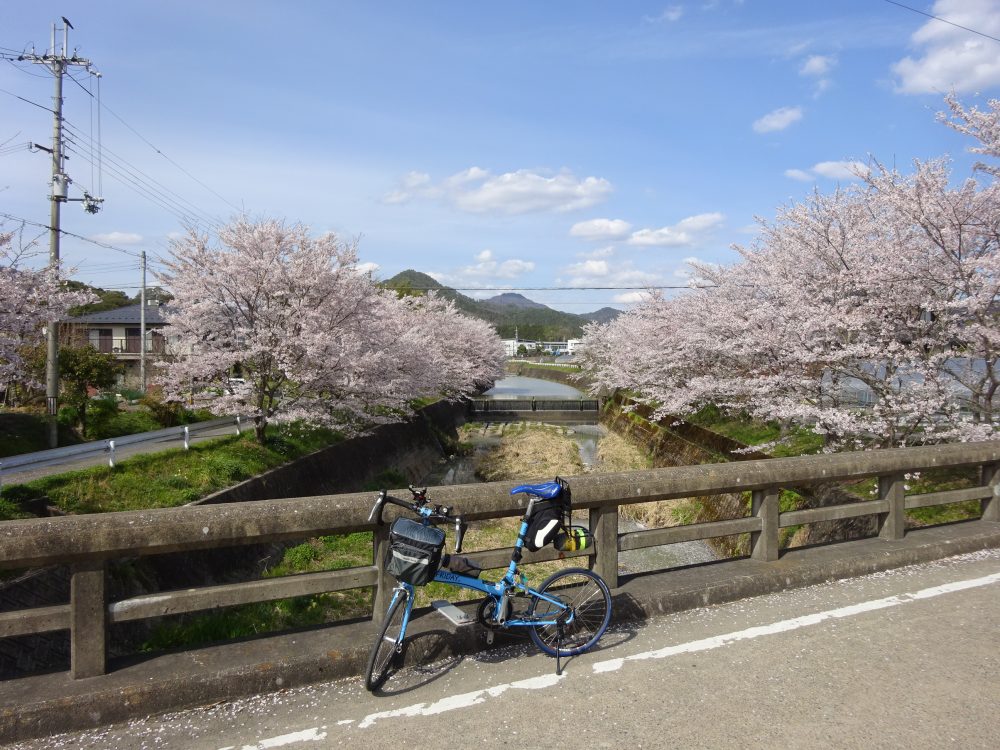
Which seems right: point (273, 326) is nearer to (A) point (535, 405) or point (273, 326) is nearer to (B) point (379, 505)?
(B) point (379, 505)

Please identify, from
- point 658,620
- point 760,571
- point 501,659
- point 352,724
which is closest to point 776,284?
point 760,571

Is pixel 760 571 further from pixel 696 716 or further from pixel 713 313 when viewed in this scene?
pixel 713 313

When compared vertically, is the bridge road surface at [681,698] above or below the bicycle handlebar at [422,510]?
below

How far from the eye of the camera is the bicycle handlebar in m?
3.57

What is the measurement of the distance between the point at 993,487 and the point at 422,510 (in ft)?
21.2

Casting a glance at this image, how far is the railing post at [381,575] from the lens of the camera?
3887 millimetres

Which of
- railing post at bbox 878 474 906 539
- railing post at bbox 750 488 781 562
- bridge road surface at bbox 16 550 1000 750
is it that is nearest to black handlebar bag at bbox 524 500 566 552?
bridge road surface at bbox 16 550 1000 750

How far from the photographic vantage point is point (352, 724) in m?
3.17

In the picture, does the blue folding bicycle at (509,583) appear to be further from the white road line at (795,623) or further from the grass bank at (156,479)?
the grass bank at (156,479)

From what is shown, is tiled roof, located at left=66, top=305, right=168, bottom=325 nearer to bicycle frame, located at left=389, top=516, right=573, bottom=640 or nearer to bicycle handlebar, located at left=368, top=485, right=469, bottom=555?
bicycle handlebar, located at left=368, top=485, right=469, bottom=555

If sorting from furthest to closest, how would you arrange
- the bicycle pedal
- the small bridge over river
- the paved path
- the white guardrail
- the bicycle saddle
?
the small bridge over river < the white guardrail < the paved path < the bicycle saddle < the bicycle pedal

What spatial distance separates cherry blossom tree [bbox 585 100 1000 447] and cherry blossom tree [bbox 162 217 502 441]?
8.88 metres

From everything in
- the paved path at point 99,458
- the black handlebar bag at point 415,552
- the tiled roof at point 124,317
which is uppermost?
the tiled roof at point 124,317

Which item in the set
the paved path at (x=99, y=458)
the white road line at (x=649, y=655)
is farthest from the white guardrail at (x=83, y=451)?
the white road line at (x=649, y=655)
